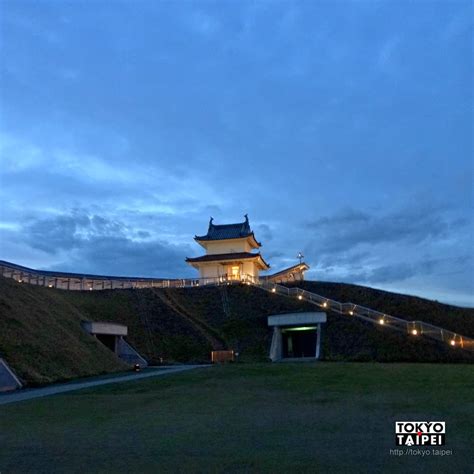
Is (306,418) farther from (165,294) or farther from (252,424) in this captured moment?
(165,294)

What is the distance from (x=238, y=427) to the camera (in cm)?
930

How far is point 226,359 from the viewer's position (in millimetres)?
30375

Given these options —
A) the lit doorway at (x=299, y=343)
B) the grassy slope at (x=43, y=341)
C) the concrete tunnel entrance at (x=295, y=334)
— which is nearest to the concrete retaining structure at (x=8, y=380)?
the grassy slope at (x=43, y=341)

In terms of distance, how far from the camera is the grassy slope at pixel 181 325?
22.6 metres

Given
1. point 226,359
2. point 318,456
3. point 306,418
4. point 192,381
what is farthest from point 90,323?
point 318,456

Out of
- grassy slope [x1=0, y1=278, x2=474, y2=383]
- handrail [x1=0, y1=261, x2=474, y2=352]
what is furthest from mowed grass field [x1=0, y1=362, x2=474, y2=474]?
handrail [x1=0, y1=261, x2=474, y2=352]

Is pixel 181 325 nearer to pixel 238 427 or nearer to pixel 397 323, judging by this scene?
pixel 397 323

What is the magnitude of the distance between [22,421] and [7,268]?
42.2 meters

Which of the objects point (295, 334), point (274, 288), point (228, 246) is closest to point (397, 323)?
point (295, 334)

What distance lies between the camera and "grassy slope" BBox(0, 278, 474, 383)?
Result: 22.6 metres

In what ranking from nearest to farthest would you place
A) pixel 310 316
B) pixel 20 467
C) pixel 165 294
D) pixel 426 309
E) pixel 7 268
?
pixel 20 467 < pixel 310 316 < pixel 426 309 < pixel 165 294 < pixel 7 268

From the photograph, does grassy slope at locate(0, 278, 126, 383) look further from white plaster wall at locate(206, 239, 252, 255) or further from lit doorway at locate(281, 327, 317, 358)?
white plaster wall at locate(206, 239, 252, 255)

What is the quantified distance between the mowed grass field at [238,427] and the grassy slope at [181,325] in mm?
6460

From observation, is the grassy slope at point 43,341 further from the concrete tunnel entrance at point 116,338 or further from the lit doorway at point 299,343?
the lit doorway at point 299,343
